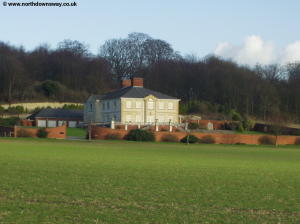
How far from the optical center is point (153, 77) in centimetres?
11081

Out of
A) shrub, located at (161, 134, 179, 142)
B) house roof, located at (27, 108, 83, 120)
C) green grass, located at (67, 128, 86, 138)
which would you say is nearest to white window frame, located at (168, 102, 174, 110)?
green grass, located at (67, 128, 86, 138)

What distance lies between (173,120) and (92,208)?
6729cm

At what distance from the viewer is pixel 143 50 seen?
133 metres

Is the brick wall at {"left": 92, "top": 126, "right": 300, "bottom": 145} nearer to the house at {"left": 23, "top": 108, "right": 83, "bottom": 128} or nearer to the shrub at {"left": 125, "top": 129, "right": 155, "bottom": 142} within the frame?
the shrub at {"left": 125, "top": 129, "right": 155, "bottom": 142}

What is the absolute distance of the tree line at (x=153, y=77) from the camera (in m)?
98.0

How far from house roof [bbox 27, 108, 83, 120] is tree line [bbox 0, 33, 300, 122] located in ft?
48.4

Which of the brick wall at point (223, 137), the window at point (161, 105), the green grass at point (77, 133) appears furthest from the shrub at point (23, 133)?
the window at point (161, 105)

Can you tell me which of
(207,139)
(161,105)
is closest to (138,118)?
(161,105)

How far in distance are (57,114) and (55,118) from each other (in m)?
1.28

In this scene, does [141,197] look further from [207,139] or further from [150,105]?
[150,105]

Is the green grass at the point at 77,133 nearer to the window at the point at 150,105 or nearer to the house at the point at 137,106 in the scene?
the house at the point at 137,106

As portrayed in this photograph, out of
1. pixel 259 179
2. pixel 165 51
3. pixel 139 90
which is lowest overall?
pixel 259 179

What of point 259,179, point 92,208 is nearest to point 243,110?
point 259,179

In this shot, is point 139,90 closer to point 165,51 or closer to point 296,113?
point 296,113
